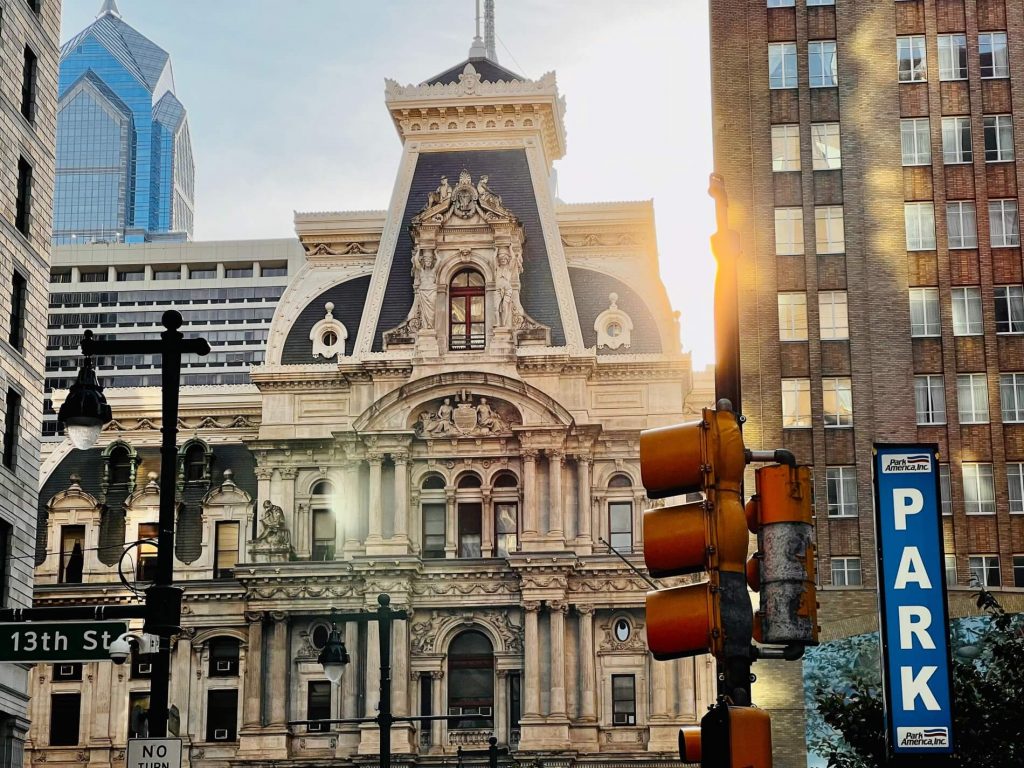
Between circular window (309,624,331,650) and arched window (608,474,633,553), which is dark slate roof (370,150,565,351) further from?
circular window (309,624,331,650)

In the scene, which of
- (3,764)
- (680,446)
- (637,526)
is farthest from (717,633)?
(637,526)

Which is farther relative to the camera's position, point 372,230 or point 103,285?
point 103,285

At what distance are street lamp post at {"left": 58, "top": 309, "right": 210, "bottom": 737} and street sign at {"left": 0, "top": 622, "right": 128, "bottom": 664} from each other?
568mm

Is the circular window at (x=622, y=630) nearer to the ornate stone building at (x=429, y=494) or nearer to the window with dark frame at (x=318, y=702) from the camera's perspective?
the ornate stone building at (x=429, y=494)

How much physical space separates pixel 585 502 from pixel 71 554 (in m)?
21.9

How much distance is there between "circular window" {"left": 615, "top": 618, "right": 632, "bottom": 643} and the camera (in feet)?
221

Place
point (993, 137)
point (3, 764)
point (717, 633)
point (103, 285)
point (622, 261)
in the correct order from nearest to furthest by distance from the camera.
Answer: point (717, 633), point (3, 764), point (993, 137), point (622, 261), point (103, 285)

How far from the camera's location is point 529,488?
68.4 meters

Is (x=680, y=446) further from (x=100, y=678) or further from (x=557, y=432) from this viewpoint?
(x=100, y=678)

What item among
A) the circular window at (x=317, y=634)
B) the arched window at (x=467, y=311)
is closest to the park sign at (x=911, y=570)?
the circular window at (x=317, y=634)

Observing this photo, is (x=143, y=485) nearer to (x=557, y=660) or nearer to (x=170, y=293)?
(x=557, y=660)

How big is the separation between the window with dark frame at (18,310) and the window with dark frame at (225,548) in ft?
92.4

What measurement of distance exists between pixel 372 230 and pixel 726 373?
64519 millimetres

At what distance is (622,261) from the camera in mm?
73062
